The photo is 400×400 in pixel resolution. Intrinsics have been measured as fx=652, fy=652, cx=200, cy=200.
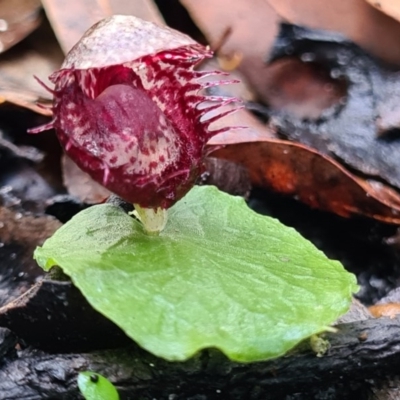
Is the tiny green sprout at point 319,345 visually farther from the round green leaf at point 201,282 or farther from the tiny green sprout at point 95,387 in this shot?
the tiny green sprout at point 95,387

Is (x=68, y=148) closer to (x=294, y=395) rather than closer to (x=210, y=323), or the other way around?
(x=210, y=323)

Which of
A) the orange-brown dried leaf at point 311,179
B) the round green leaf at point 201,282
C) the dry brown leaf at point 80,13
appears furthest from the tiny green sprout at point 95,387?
the dry brown leaf at point 80,13

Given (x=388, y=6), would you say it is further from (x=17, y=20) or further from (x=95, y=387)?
(x=95, y=387)

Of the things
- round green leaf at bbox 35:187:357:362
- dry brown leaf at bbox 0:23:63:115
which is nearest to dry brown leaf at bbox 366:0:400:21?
dry brown leaf at bbox 0:23:63:115

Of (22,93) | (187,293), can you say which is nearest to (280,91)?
(22,93)

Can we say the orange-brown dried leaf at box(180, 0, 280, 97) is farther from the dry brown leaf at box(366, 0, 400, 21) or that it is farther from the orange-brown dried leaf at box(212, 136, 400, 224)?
the orange-brown dried leaf at box(212, 136, 400, 224)

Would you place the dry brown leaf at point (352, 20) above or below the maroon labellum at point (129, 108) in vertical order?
below
